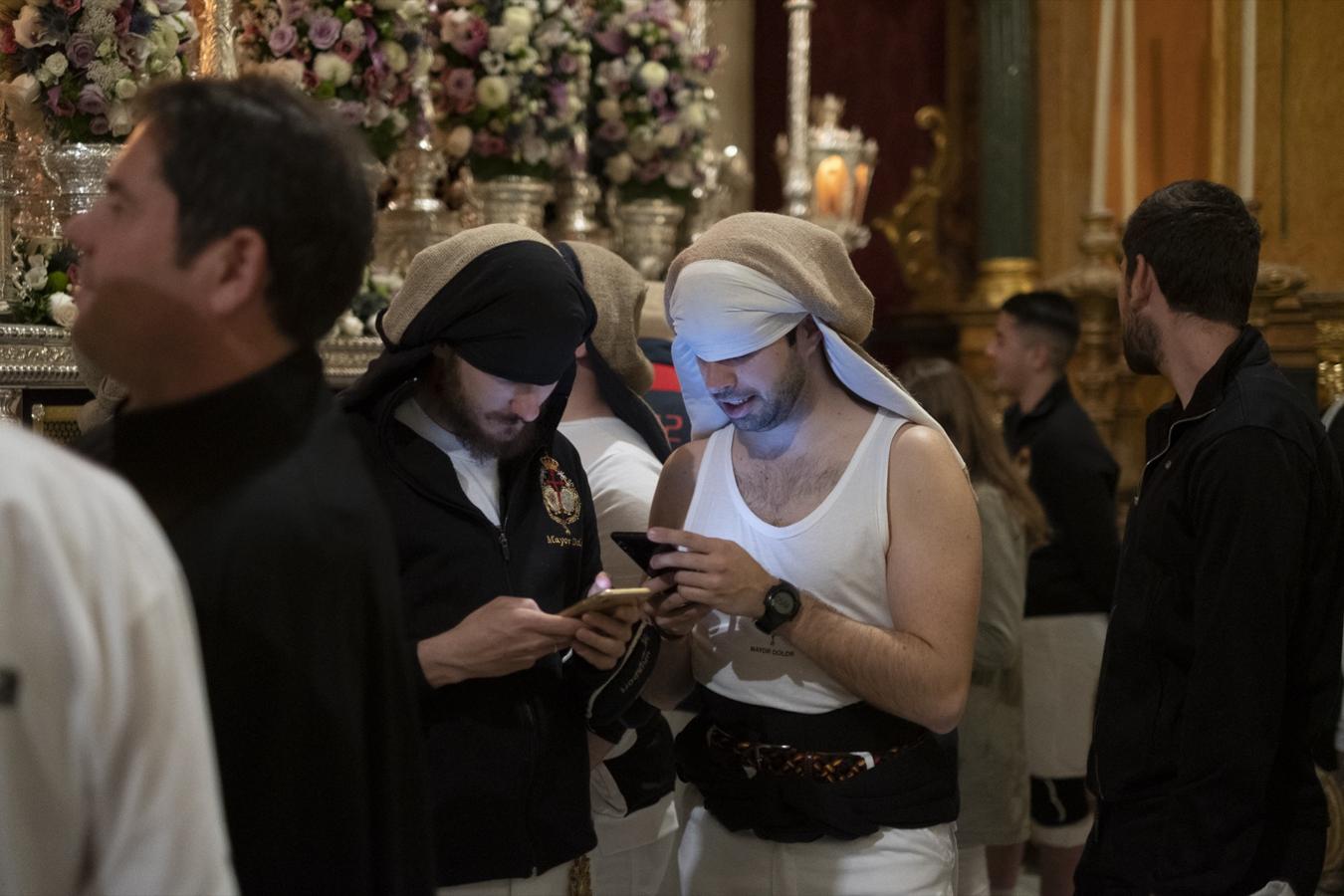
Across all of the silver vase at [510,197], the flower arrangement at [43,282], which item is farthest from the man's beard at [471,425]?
the silver vase at [510,197]

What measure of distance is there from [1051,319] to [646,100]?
1.61 meters

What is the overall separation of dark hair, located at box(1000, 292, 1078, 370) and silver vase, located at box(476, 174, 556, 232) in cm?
173

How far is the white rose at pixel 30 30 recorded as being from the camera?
12.5ft

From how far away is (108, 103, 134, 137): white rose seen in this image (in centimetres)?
392

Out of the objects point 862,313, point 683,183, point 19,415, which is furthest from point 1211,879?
point 683,183

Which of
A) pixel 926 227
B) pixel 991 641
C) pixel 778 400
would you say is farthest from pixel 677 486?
pixel 926 227

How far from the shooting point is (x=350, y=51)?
4.67 metres

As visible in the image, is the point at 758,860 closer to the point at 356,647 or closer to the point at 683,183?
the point at 356,647

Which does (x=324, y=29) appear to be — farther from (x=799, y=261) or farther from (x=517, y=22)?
(x=799, y=261)

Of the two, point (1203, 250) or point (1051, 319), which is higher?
point (1203, 250)

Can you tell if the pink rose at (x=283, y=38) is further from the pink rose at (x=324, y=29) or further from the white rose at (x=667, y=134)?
the white rose at (x=667, y=134)

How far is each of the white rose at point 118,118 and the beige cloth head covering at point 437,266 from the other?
1689mm

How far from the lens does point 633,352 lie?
3455 mm

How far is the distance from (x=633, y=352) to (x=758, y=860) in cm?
119
